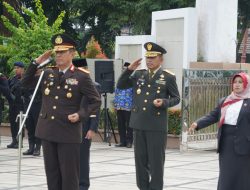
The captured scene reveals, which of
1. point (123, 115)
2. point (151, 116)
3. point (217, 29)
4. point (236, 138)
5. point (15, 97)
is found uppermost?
point (217, 29)

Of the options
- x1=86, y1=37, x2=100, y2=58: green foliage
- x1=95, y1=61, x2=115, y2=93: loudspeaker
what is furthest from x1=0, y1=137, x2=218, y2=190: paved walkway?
x1=86, y1=37, x2=100, y2=58: green foliage

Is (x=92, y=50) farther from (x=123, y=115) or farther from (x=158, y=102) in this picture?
(x=158, y=102)

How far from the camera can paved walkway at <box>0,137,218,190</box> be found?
37.8 ft

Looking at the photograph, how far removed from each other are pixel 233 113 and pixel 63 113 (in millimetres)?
2064

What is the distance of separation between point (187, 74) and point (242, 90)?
821 cm

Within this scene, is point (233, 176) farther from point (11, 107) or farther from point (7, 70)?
point (7, 70)

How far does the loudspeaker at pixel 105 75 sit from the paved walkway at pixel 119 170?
1449 millimetres

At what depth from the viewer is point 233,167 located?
28.9 feet

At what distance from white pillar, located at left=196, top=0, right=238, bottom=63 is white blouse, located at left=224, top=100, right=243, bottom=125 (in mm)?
10521

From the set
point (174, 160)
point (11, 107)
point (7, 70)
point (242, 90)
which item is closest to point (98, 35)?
point (7, 70)

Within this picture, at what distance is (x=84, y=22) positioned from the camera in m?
Answer: 28.3

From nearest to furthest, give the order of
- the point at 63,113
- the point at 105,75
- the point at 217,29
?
the point at 63,113, the point at 105,75, the point at 217,29

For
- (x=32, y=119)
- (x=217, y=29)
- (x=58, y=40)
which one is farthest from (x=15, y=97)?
(x=58, y=40)

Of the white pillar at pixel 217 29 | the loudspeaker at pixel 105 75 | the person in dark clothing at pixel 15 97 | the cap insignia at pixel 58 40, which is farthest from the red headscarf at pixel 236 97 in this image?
the white pillar at pixel 217 29
